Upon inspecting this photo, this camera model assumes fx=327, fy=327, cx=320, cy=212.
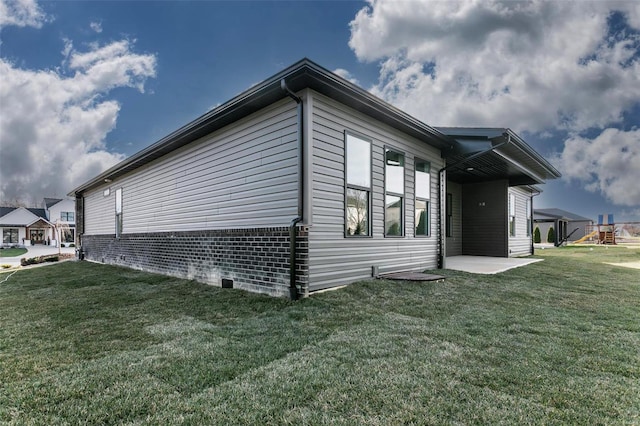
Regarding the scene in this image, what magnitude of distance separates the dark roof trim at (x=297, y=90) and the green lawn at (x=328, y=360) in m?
3.16

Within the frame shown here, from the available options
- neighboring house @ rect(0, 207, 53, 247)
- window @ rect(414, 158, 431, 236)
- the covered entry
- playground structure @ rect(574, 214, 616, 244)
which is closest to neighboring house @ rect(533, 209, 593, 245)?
playground structure @ rect(574, 214, 616, 244)

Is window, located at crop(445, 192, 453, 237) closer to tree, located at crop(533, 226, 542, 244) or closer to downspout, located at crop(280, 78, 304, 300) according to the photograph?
downspout, located at crop(280, 78, 304, 300)

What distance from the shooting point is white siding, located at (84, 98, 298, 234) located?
539 centimetres

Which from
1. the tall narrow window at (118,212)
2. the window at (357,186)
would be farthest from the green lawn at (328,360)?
the tall narrow window at (118,212)

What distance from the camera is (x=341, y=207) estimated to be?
5.56 metres

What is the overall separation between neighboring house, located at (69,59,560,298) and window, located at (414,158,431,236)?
26mm

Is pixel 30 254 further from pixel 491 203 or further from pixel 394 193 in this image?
pixel 491 203

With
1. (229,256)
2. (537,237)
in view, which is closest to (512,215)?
(229,256)

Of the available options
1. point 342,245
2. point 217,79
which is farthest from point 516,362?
point 217,79

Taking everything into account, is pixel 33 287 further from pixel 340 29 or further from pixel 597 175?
pixel 597 175

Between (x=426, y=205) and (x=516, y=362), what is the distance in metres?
5.57

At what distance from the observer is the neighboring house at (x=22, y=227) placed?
113ft

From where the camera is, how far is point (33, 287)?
23.6ft

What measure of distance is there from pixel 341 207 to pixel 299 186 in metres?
0.95
